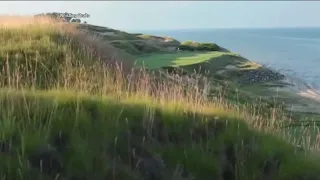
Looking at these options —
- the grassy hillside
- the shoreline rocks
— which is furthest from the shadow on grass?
the shoreline rocks

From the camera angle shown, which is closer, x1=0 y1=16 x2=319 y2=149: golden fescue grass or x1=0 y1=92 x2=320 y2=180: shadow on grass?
x1=0 y1=92 x2=320 y2=180: shadow on grass

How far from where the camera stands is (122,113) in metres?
6.89

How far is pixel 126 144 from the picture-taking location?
6312 mm

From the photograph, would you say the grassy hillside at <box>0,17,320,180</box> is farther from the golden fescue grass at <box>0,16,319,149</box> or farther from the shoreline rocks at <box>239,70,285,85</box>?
the shoreline rocks at <box>239,70,285,85</box>

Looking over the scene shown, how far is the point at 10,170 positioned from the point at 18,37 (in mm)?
8363

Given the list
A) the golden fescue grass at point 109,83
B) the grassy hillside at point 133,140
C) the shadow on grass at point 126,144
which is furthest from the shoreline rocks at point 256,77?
the shadow on grass at point 126,144

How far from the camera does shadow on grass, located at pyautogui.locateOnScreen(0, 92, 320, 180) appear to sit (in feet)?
18.4

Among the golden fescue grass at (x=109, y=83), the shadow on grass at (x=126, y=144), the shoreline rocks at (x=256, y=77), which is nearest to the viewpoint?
the shadow on grass at (x=126, y=144)

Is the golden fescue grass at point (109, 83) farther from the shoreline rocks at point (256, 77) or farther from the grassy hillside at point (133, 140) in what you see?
the shoreline rocks at point (256, 77)

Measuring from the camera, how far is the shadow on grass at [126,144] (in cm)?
559

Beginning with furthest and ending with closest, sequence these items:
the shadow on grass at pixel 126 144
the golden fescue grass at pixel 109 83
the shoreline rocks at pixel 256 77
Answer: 1. the shoreline rocks at pixel 256 77
2. the golden fescue grass at pixel 109 83
3. the shadow on grass at pixel 126 144

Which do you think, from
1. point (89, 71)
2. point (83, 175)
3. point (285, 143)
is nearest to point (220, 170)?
point (285, 143)

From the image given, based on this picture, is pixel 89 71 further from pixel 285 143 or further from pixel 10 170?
pixel 10 170

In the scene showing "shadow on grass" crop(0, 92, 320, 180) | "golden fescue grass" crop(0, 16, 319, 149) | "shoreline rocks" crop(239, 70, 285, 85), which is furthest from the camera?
"shoreline rocks" crop(239, 70, 285, 85)
